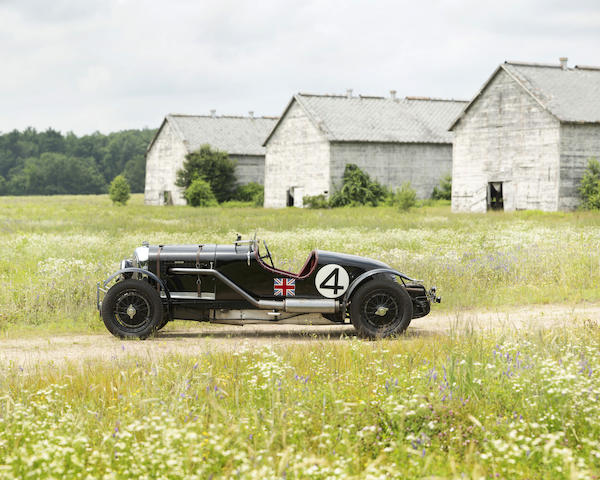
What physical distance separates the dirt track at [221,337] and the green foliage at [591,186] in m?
28.2

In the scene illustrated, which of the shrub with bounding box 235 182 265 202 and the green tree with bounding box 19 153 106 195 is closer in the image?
the shrub with bounding box 235 182 265 202

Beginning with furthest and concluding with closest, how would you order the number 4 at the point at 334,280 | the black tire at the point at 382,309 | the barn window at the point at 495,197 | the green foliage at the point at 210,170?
the green foliage at the point at 210,170, the barn window at the point at 495,197, the number 4 at the point at 334,280, the black tire at the point at 382,309

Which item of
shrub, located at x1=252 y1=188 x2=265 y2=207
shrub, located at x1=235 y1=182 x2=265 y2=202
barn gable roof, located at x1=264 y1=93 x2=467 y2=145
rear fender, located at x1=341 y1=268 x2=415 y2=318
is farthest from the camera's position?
shrub, located at x1=235 y1=182 x2=265 y2=202

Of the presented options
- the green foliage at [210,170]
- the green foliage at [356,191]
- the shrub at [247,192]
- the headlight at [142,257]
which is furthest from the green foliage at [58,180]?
the headlight at [142,257]

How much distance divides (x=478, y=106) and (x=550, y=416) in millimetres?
41030

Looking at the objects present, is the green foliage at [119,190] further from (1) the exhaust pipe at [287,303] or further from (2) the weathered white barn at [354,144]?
(1) the exhaust pipe at [287,303]

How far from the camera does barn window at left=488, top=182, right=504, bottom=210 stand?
44719 millimetres

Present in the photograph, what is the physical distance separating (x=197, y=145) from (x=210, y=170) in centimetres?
391

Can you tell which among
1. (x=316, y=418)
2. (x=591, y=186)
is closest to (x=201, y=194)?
(x=591, y=186)

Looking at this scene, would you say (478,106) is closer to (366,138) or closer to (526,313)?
(366,138)

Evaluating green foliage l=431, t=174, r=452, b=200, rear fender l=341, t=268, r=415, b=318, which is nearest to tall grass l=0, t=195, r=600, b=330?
rear fender l=341, t=268, r=415, b=318

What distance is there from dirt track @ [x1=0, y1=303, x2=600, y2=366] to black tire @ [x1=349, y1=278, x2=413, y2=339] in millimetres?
295

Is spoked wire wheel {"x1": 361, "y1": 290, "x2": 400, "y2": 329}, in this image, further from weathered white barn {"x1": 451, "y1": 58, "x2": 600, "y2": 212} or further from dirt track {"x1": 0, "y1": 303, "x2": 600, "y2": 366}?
weathered white barn {"x1": 451, "y1": 58, "x2": 600, "y2": 212}

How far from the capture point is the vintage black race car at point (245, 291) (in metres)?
10.4
